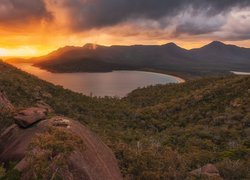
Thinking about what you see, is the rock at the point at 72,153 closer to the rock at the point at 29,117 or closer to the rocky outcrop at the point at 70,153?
the rocky outcrop at the point at 70,153

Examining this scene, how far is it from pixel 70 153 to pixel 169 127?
4537 centimetres

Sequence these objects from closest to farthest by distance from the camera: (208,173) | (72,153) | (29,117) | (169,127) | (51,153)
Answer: (51,153), (72,153), (29,117), (208,173), (169,127)

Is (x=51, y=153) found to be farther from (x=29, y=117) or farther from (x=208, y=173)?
(x=208, y=173)

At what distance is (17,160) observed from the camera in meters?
16.4

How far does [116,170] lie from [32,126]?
17.0 ft

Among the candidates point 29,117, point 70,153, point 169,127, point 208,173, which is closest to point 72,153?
point 70,153

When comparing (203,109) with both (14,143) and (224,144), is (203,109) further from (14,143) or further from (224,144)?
(14,143)

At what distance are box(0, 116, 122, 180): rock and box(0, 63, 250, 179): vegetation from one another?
7.94ft

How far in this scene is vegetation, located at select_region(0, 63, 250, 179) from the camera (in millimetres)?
21484

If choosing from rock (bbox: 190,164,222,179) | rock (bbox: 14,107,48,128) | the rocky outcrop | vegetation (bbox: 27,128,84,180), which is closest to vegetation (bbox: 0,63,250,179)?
rock (bbox: 190,164,222,179)

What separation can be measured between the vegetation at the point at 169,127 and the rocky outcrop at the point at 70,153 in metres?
2.38

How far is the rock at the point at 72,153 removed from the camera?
564 inches

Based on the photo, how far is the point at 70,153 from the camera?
14.0 metres

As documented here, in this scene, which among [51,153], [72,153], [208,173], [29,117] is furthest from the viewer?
[208,173]
